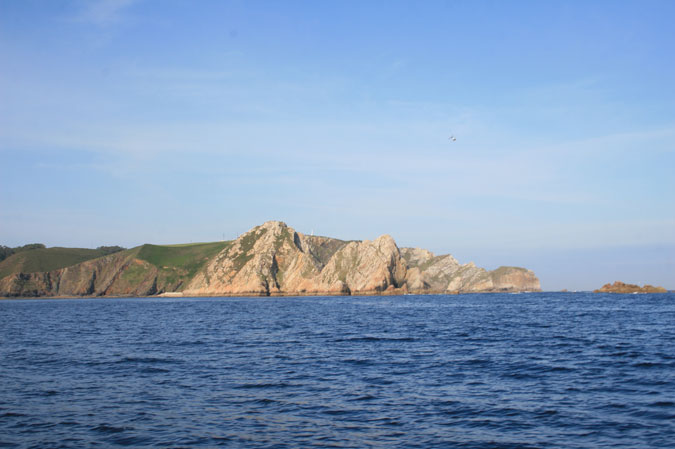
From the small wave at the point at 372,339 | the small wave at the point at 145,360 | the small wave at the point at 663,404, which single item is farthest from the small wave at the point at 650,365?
the small wave at the point at 145,360

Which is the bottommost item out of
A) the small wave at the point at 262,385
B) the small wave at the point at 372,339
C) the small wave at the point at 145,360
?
the small wave at the point at 145,360

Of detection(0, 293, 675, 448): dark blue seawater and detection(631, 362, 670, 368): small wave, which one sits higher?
detection(631, 362, 670, 368): small wave

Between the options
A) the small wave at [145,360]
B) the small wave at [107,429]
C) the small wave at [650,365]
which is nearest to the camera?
the small wave at [107,429]

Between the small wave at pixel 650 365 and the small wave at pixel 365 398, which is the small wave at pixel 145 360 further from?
the small wave at pixel 650 365

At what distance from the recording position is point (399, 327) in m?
58.8

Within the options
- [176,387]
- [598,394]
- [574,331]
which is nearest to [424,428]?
[598,394]

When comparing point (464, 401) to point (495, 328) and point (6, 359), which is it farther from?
point (495, 328)

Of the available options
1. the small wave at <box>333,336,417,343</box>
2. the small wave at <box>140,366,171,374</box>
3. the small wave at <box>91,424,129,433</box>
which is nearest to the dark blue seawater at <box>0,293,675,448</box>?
the small wave at <box>91,424,129,433</box>

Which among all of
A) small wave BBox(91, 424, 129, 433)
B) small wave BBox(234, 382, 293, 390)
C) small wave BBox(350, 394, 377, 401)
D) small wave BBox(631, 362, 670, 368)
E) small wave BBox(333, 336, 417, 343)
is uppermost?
small wave BBox(631, 362, 670, 368)

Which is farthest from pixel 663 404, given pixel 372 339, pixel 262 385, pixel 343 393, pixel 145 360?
pixel 145 360

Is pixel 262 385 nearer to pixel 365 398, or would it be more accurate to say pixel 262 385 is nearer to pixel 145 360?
pixel 365 398

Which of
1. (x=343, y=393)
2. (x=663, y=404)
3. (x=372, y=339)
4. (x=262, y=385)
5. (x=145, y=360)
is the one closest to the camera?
(x=663, y=404)

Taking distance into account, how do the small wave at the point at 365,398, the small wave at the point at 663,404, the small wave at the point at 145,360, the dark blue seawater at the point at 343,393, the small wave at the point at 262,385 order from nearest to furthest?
the dark blue seawater at the point at 343,393 < the small wave at the point at 663,404 < the small wave at the point at 365,398 < the small wave at the point at 262,385 < the small wave at the point at 145,360

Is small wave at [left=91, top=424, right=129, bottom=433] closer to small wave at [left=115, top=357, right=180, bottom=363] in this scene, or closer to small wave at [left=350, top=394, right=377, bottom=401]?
small wave at [left=350, top=394, right=377, bottom=401]
